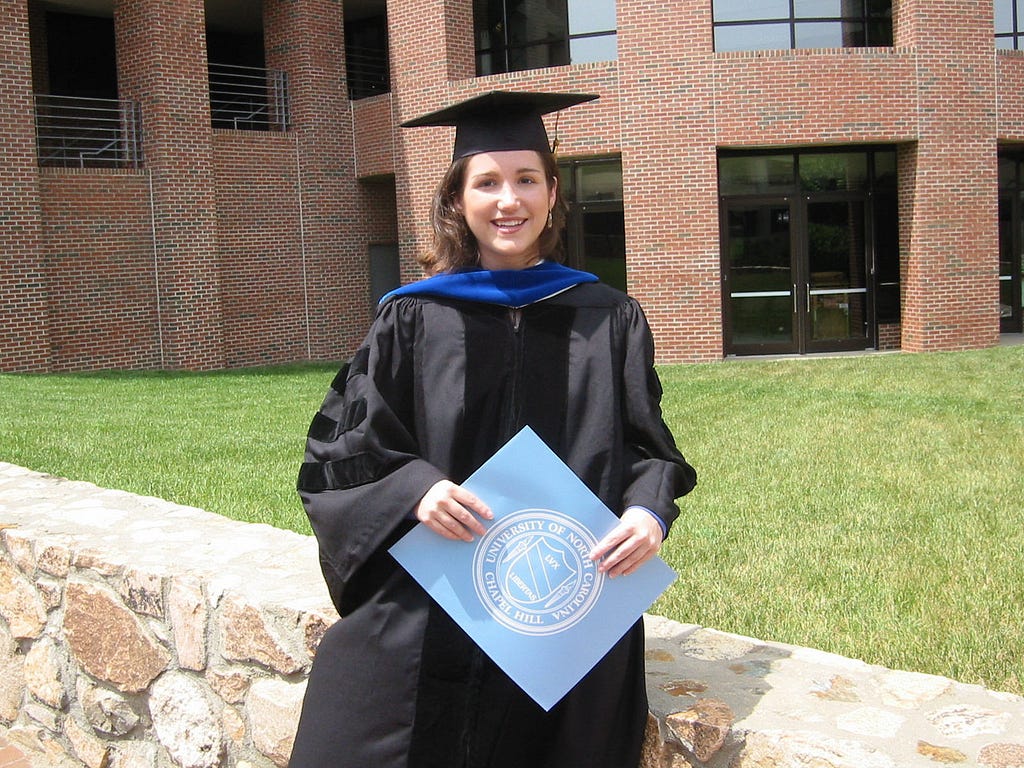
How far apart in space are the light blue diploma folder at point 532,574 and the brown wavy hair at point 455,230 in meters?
0.48

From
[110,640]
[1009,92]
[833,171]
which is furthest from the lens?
[833,171]

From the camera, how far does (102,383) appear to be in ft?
46.6

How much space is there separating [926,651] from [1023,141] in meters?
15.5

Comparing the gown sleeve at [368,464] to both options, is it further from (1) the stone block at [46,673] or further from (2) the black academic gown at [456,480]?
(1) the stone block at [46,673]

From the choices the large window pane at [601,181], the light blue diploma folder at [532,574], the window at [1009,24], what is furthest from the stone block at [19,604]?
the window at [1009,24]

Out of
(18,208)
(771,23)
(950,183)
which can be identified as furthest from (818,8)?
(18,208)

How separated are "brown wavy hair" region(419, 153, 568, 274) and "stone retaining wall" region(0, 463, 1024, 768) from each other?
3.35 ft

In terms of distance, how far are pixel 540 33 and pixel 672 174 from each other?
11.2 ft

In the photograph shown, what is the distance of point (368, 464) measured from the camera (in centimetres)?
219

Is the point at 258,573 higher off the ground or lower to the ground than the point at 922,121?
lower

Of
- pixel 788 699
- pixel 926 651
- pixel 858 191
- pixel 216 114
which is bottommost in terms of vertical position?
pixel 926 651

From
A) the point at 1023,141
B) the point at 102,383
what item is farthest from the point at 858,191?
the point at 102,383

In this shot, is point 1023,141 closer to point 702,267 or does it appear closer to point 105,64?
point 702,267

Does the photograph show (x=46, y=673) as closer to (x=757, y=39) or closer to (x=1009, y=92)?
(x=757, y=39)
